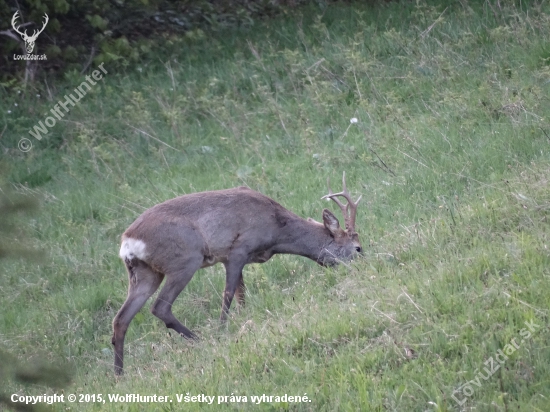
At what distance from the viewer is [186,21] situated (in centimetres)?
1455

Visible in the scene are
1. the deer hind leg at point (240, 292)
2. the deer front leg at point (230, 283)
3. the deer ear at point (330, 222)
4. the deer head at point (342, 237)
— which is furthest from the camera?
the deer ear at point (330, 222)

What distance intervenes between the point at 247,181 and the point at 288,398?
479cm

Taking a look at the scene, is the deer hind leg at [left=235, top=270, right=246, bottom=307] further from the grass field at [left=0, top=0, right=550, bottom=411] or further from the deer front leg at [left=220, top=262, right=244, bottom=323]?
the grass field at [left=0, top=0, right=550, bottom=411]

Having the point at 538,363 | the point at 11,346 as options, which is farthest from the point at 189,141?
the point at 538,363

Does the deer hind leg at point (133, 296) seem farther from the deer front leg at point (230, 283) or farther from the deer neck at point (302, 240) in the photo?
the deer neck at point (302, 240)

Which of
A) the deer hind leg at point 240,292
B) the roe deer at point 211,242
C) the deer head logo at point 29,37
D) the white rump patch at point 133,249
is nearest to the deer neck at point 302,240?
the roe deer at point 211,242

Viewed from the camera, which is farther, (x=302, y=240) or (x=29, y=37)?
(x=29, y=37)

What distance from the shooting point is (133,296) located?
23.5 ft

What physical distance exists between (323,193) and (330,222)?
120cm

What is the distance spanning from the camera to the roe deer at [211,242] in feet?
23.3

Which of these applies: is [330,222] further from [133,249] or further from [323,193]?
[133,249]

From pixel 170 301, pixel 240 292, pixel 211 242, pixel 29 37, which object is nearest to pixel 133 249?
pixel 170 301

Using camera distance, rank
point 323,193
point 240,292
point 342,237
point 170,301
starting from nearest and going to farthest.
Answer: point 170,301
point 240,292
point 342,237
point 323,193

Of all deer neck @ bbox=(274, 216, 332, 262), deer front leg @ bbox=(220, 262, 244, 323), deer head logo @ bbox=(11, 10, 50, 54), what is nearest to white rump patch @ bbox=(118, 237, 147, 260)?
deer front leg @ bbox=(220, 262, 244, 323)
